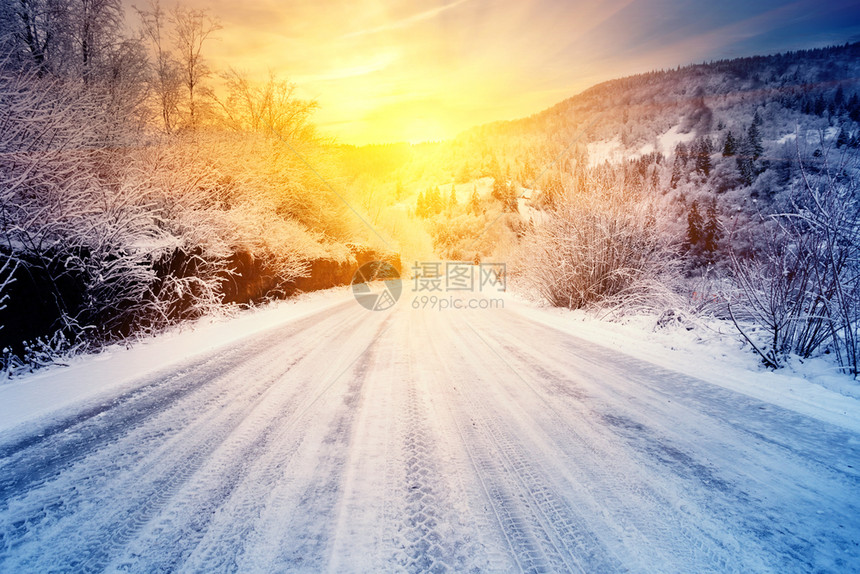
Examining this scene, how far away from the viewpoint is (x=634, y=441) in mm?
2760

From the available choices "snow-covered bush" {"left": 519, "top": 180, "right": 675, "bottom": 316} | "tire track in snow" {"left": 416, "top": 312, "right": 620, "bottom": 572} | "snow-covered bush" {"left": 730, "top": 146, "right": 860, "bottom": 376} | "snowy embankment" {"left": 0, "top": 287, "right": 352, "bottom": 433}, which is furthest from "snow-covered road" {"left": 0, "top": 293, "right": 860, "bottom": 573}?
"snow-covered bush" {"left": 519, "top": 180, "right": 675, "bottom": 316}

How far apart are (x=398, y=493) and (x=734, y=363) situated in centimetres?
508

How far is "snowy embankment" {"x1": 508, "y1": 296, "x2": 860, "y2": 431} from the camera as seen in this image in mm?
3424

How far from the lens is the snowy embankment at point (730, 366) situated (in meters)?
3.42

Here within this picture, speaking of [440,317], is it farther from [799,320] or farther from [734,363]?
[799,320]

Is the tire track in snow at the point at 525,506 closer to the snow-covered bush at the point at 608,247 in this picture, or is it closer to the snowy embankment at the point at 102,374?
the snowy embankment at the point at 102,374

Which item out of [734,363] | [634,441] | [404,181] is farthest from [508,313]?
[404,181]

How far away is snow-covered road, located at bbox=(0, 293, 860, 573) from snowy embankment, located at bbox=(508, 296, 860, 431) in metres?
0.35

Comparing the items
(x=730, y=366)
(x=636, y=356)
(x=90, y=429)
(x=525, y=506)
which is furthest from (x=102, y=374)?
(x=730, y=366)

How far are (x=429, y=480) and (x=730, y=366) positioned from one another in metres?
4.69

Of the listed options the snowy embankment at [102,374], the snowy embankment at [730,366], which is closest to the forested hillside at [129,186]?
the snowy embankment at [102,374]

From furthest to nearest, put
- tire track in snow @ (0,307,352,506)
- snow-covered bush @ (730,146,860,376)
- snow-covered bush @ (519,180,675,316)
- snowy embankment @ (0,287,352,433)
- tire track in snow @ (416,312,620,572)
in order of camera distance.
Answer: snow-covered bush @ (519,180,675,316) → snow-covered bush @ (730,146,860,376) → snowy embankment @ (0,287,352,433) → tire track in snow @ (0,307,352,506) → tire track in snow @ (416,312,620,572)

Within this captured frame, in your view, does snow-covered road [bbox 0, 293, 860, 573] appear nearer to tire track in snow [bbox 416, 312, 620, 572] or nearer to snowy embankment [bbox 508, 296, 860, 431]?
tire track in snow [bbox 416, 312, 620, 572]

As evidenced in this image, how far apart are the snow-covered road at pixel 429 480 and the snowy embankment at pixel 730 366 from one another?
1.14 feet
